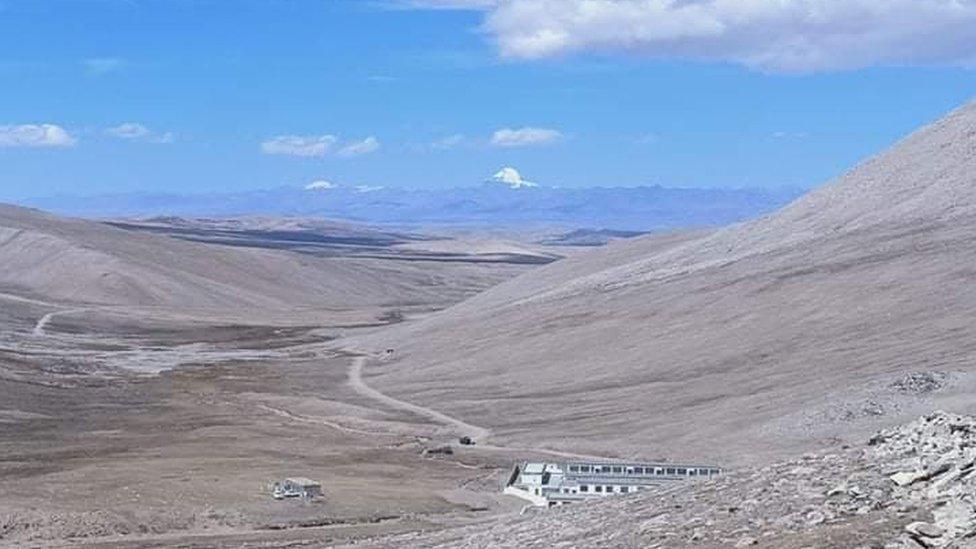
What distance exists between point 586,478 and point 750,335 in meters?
37.6

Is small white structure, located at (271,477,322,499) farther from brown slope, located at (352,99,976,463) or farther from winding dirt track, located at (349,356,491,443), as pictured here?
winding dirt track, located at (349,356,491,443)

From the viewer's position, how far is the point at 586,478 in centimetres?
5200

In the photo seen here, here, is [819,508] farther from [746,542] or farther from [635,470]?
[635,470]

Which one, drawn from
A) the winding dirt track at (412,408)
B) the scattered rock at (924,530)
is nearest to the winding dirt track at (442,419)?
the winding dirt track at (412,408)

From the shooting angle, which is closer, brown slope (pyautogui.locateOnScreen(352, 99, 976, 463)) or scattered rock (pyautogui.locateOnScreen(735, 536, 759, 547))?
scattered rock (pyautogui.locateOnScreen(735, 536, 759, 547))

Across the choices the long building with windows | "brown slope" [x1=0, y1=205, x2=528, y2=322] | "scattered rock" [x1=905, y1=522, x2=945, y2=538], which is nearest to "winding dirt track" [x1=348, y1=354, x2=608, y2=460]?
the long building with windows

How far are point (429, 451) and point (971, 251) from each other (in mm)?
39305

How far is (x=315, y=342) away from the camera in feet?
418

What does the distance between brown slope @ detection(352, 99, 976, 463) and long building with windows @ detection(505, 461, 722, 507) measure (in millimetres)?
8018

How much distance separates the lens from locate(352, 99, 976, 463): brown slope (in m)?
68.6

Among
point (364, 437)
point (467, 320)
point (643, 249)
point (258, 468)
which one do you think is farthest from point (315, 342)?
point (258, 468)

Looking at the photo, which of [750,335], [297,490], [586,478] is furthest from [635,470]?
[750,335]

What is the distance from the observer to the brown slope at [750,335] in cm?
6862

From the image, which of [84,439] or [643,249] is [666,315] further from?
[643,249]
